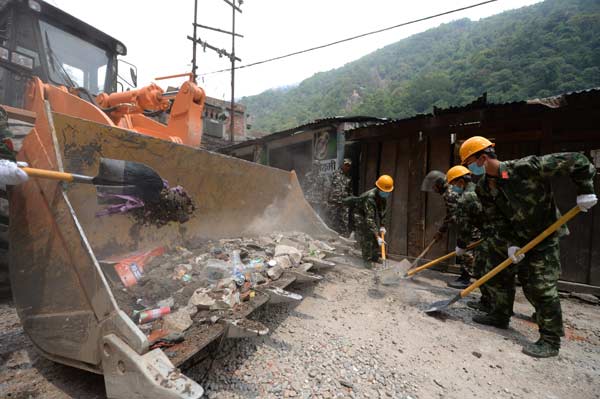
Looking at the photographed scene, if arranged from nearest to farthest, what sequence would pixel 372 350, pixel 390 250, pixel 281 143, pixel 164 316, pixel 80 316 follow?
1. pixel 80 316
2. pixel 164 316
3. pixel 372 350
4. pixel 390 250
5. pixel 281 143

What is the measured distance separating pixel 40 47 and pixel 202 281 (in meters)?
3.38

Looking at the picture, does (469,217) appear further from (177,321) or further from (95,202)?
(95,202)

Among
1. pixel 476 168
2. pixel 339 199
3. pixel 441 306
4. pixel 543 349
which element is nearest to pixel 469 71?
pixel 339 199

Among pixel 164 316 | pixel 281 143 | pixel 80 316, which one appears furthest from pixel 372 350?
pixel 281 143

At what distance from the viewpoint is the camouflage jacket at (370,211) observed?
15.4ft

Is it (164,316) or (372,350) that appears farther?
(372,350)

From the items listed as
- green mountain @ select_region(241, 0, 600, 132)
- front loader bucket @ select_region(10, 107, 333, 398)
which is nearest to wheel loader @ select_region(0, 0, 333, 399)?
front loader bucket @ select_region(10, 107, 333, 398)

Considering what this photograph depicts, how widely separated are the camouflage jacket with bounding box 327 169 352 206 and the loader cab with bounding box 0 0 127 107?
5102mm

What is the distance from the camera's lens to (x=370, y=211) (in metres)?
4.77

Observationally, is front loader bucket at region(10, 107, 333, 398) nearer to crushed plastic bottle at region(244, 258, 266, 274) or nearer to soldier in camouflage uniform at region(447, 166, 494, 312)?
crushed plastic bottle at region(244, 258, 266, 274)

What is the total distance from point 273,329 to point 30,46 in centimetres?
403

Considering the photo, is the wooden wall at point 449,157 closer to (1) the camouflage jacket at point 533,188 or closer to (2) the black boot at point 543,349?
(1) the camouflage jacket at point 533,188

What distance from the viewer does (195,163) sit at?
121 inches

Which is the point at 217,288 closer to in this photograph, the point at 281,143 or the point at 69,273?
the point at 69,273
